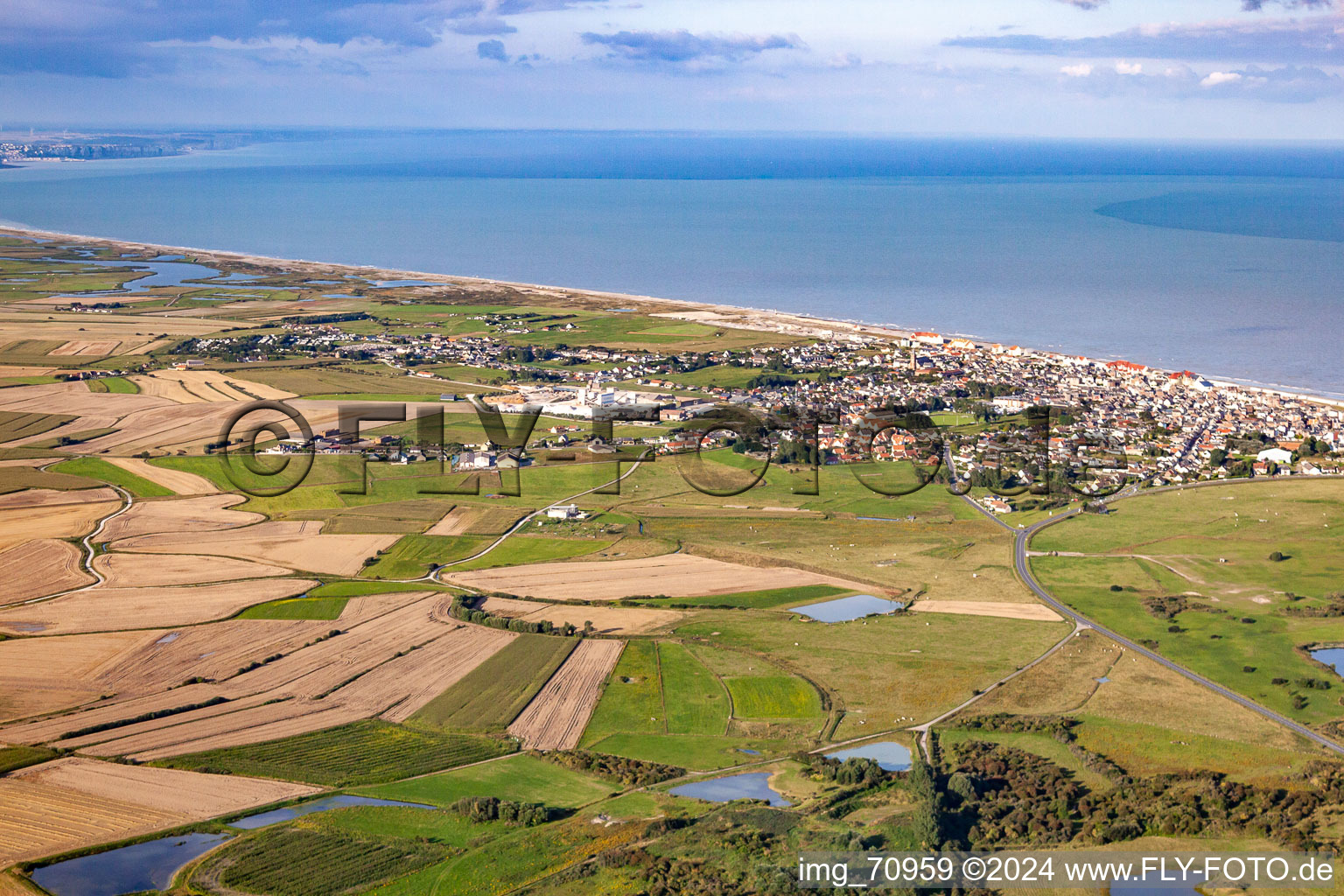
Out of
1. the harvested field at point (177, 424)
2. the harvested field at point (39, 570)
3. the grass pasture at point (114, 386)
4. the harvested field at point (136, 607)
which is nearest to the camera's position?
the harvested field at point (136, 607)

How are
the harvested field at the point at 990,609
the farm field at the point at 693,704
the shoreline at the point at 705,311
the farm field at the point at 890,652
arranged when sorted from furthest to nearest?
the shoreline at the point at 705,311 → the harvested field at the point at 990,609 → the farm field at the point at 890,652 → the farm field at the point at 693,704

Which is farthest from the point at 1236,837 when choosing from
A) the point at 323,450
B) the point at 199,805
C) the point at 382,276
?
the point at 382,276

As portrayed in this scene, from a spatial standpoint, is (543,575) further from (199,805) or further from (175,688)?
(199,805)

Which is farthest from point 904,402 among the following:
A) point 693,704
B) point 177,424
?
point 177,424

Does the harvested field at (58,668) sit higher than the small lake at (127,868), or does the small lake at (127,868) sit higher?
the harvested field at (58,668)

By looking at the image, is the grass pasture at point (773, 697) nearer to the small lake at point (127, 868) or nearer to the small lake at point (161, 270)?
the small lake at point (127, 868)

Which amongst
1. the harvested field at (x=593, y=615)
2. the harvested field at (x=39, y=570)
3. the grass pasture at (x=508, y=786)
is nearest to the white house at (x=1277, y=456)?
the harvested field at (x=593, y=615)
